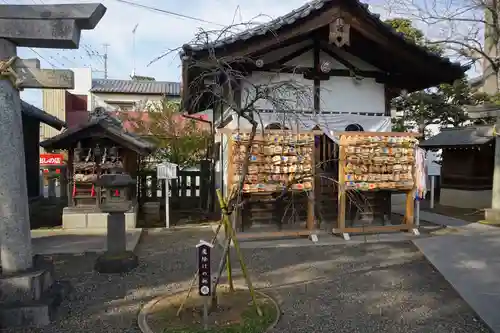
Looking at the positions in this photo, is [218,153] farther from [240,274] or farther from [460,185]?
[460,185]

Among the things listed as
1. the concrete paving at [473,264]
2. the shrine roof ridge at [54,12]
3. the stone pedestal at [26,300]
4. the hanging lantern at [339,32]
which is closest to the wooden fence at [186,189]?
the hanging lantern at [339,32]

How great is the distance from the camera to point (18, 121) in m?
4.85

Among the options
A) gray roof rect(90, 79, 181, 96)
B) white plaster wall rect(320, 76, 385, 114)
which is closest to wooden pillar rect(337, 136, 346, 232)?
white plaster wall rect(320, 76, 385, 114)

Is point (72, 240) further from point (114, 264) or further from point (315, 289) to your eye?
point (315, 289)

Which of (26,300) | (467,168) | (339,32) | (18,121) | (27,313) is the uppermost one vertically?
(339,32)

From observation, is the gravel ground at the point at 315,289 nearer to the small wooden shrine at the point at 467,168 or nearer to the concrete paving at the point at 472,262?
the concrete paving at the point at 472,262

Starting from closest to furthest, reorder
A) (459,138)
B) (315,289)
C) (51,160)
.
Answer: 1. (315,289)
2. (51,160)
3. (459,138)

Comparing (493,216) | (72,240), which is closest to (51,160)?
(72,240)

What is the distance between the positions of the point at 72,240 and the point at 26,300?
4180 mm

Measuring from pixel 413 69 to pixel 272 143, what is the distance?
14.7ft

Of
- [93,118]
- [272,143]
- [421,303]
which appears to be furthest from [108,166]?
[421,303]

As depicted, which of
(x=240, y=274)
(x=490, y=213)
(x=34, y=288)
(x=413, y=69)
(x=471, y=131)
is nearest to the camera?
(x=34, y=288)

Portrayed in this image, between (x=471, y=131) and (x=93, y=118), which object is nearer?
(x=93, y=118)

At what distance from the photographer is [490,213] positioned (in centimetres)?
1138
